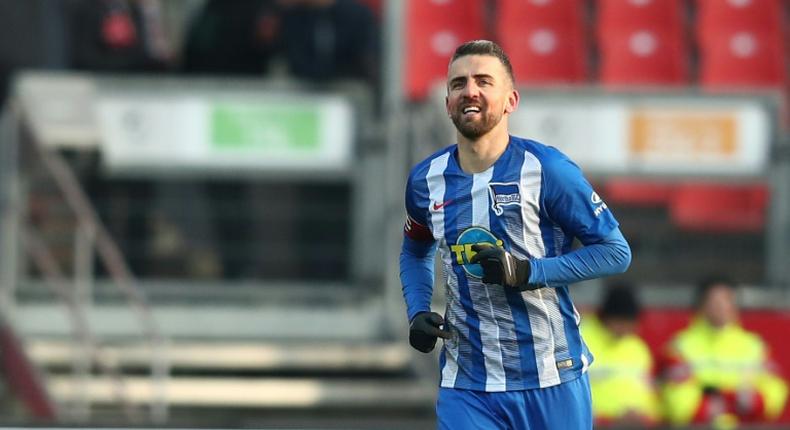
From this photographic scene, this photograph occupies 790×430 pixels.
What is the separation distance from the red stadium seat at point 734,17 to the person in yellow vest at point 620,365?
3.26 m

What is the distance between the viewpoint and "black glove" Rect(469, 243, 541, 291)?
12.3 ft

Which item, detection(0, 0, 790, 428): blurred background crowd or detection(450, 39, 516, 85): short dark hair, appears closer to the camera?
detection(450, 39, 516, 85): short dark hair

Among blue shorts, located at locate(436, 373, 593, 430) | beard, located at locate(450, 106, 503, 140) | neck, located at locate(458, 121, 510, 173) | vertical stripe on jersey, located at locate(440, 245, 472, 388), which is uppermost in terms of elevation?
beard, located at locate(450, 106, 503, 140)

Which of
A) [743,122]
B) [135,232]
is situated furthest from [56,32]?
[743,122]

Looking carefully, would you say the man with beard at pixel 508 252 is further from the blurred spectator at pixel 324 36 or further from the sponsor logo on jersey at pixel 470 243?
the blurred spectator at pixel 324 36

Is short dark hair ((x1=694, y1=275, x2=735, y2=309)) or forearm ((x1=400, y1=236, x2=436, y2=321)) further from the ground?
forearm ((x1=400, y1=236, x2=436, y2=321))

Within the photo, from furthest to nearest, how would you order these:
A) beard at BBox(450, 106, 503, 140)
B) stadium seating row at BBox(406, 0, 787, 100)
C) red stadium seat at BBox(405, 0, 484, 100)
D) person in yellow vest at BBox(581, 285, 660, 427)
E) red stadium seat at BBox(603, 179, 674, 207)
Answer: stadium seating row at BBox(406, 0, 787, 100)
red stadium seat at BBox(405, 0, 484, 100)
red stadium seat at BBox(603, 179, 674, 207)
person in yellow vest at BBox(581, 285, 660, 427)
beard at BBox(450, 106, 503, 140)

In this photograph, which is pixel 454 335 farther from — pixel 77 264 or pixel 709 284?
pixel 77 264

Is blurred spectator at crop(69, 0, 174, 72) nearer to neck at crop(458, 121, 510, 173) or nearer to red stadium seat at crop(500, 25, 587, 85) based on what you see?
red stadium seat at crop(500, 25, 587, 85)

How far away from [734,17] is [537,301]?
7.05 m

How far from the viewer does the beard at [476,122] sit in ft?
12.7

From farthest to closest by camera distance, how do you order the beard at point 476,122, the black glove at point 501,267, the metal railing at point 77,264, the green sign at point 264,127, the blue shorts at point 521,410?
the green sign at point 264,127
the metal railing at point 77,264
the blue shorts at point 521,410
the beard at point 476,122
the black glove at point 501,267

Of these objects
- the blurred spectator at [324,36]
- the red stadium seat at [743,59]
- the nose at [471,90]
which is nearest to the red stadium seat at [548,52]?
the red stadium seat at [743,59]

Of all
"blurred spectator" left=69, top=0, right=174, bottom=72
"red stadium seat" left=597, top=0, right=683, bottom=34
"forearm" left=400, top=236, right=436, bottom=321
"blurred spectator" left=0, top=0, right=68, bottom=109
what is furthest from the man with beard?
"red stadium seat" left=597, top=0, right=683, bottom=34
